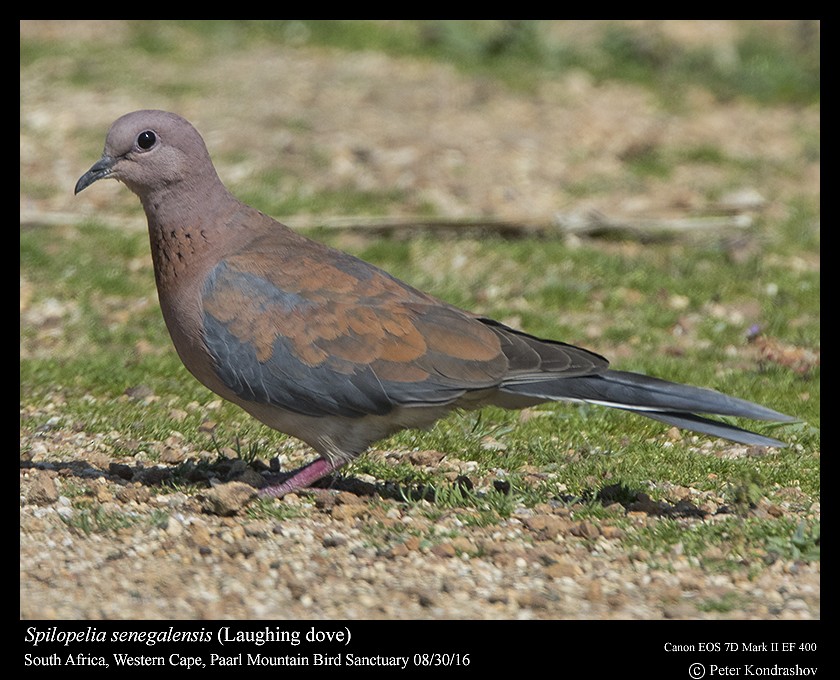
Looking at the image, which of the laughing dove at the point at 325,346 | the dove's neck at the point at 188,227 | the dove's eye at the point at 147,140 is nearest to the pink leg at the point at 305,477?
the laughing dove at the point at 325,346

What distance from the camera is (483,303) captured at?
30.0ft

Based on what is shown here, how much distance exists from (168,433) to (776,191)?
680 centimetres

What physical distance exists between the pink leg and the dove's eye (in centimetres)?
169

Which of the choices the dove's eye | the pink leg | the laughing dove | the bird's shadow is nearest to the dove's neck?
the laughing dove

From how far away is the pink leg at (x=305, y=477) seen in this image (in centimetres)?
576

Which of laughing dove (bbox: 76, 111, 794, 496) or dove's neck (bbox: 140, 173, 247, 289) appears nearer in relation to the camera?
laughing dove (bbox: 76, 111, 794, 496)

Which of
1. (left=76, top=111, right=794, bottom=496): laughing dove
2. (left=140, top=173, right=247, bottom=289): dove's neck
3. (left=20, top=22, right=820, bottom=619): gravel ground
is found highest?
(left=140, top=173, right=247, bottom=289): dove's neck

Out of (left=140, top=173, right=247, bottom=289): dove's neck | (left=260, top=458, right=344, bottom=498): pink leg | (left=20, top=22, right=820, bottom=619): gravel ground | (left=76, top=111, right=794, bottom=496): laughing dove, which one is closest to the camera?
(left=20, top=22, right=820, bottom=619): gravel ground

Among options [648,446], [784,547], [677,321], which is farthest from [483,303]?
[784,547]

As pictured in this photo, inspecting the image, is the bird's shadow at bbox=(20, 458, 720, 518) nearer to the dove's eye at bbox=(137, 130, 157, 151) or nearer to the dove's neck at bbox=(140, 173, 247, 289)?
the dove's neck at bbox=(140, 173, 247, 289)

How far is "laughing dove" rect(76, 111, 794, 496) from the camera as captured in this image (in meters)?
5.63

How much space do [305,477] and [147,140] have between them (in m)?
1.76

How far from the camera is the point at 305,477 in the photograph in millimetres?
5840

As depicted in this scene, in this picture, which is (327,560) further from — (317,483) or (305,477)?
(317,483)
